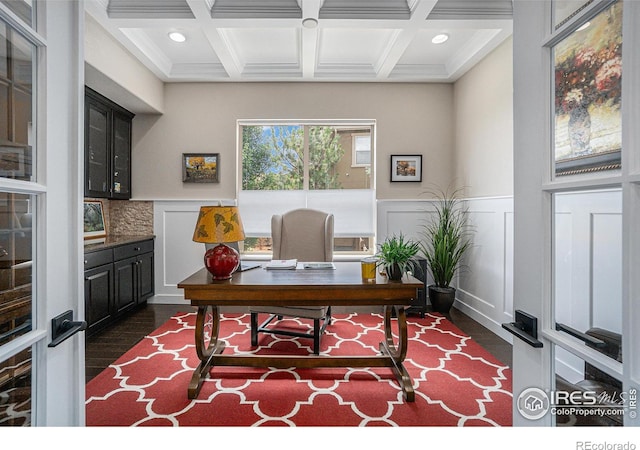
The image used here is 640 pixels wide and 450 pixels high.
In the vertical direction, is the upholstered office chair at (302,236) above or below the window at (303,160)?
below

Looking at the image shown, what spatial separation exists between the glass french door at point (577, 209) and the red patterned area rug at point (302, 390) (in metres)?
1.30

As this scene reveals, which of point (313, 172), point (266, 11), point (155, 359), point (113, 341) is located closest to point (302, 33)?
point (266, 11)

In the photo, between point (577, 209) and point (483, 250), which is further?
point (483, 250)

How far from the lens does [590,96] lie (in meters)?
0.63

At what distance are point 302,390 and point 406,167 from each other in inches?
121

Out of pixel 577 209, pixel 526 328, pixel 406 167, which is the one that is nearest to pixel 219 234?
pixel 526 328

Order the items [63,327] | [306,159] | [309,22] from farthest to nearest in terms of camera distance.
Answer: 1. [306,159]
2. [309,22]
3. [63,327]

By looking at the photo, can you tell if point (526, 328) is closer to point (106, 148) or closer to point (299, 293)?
point (299, 293)

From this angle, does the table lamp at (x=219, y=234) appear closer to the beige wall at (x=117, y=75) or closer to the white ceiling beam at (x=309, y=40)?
the white ceiling beam at (x=309, y=40)

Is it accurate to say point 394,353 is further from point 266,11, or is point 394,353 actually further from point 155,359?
point 266,11

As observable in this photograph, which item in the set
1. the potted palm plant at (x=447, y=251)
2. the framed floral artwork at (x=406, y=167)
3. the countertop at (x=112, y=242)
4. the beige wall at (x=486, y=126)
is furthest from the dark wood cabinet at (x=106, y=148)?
the beige wall at (x=486, y=126)

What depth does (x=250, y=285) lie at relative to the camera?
2045 millimetres

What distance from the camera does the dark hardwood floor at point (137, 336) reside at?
8.69ft
